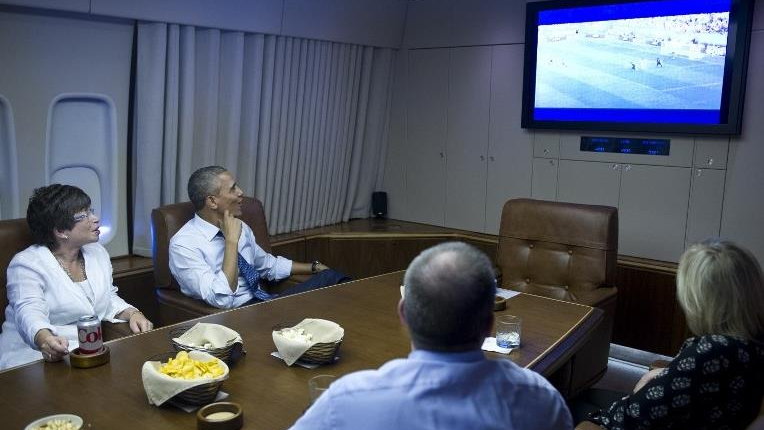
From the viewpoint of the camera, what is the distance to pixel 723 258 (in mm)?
1811

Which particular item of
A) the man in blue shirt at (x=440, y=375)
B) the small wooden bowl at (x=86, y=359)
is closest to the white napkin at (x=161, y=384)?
the small wooden bowl at (x=86, y=359)

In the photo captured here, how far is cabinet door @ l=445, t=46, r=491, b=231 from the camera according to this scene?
497 cm

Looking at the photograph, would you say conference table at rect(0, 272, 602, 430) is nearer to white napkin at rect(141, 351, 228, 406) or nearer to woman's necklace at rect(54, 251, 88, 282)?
white napkin at rect(141, 351, 228, 406)

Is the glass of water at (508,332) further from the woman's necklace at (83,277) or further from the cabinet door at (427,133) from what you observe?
the cabinet door at (427,133)

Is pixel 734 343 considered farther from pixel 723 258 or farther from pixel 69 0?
pixel 69 0

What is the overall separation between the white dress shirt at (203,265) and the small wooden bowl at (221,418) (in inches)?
53.5

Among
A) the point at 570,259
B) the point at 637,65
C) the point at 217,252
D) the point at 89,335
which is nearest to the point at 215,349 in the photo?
the point at 89,335

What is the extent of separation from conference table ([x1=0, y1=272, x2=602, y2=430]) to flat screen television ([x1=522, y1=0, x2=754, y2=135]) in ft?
6.26

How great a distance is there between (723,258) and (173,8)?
10.3 feet

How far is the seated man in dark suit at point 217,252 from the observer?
9.82ft

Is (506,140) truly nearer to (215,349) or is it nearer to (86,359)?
(215,349)

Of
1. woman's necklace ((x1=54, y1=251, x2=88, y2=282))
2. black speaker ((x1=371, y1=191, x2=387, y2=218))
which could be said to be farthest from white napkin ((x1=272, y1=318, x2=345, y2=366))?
black speaker ((x1=371, y1=191, x2=387, y2=218))

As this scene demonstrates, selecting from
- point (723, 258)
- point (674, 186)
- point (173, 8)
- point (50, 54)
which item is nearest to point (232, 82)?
point (173, 8)

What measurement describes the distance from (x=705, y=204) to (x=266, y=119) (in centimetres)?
291
